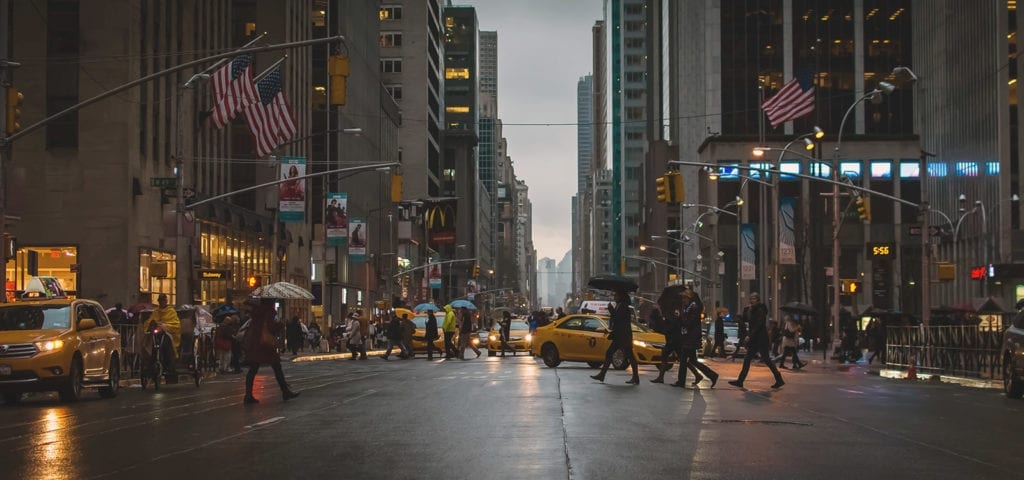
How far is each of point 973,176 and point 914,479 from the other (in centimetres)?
7077

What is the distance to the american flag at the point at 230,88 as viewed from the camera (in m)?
38.0

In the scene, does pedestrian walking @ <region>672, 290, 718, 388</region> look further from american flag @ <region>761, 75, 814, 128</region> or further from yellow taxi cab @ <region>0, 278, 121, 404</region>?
american flag @ <region>761, 75, 814, 128</region>

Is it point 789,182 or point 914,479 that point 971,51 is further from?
point 914,479

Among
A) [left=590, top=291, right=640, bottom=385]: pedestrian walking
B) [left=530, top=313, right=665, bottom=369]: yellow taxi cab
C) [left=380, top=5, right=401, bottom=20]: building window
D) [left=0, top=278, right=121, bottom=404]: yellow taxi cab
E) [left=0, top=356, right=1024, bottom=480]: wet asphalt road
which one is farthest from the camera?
[left=380, top=5, right=401, bottom=20]: building window

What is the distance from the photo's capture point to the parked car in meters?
22.0

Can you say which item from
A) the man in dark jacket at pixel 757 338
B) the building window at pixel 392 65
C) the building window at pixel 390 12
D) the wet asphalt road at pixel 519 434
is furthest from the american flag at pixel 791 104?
the building window at pixel 392 65

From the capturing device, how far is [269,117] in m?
41.1

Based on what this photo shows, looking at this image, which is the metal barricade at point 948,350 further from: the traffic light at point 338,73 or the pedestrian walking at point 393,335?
the pedestrian walking at point 393,335

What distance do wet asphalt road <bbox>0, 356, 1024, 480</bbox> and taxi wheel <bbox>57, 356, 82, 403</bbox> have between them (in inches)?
9.0

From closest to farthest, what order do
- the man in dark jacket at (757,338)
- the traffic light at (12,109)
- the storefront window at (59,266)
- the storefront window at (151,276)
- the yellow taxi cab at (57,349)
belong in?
the yellow taxi cab at (57,349)
the man in dark jacket at (757,338)
the traffic light at (12,109)
the storefront window at (59,266)
the storefront window at (151,276)

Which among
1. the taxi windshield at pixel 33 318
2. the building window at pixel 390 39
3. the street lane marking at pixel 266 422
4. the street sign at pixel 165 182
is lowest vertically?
the street lane marking at pixel 266 422

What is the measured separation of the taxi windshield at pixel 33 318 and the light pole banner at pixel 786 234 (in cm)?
3331

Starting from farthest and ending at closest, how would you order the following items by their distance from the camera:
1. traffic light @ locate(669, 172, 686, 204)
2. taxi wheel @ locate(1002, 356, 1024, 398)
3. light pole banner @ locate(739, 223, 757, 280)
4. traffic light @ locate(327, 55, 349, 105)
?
1. light pole banner @ locate(739, 223, 757, 280)
2. traffic light @ locate(669, 172, 686, 204)
3. traffic light @ locate(327, 55, 349, 105)
4. taxi wheel @ locate(1002, 356, 1024, 398)

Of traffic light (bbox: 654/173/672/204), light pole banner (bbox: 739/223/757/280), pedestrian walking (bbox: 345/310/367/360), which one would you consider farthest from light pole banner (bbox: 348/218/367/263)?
traffic light (bbox: 654/173/672/204)
